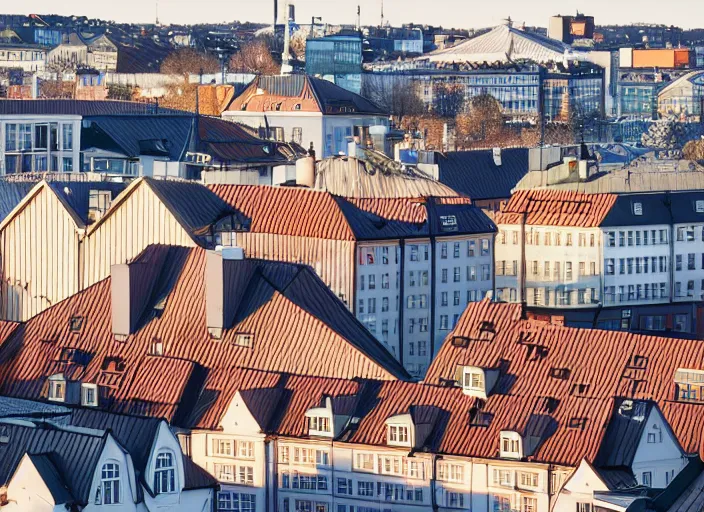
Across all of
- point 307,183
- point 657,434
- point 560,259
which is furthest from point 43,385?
point 560,259

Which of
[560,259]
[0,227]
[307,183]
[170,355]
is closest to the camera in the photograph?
[170,355]

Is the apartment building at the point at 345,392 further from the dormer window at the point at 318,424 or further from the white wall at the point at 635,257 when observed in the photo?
the white wall at the point at 635,257

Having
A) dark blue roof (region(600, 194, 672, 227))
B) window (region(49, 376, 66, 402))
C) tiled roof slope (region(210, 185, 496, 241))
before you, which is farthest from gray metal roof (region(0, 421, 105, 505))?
dark blue roof (region(600, 194, 672, 227))

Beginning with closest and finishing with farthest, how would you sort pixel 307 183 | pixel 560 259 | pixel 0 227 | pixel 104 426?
pixel 104 426 → pixel 0 227 → pixel 307 183 → pixel 560 259

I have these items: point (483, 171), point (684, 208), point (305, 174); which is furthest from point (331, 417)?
point (483, 171)

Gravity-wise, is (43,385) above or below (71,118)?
below

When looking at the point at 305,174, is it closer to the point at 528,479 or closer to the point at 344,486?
the point at 344,486

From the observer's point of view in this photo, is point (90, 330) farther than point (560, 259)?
No

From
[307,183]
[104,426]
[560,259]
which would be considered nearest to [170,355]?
[104,426]

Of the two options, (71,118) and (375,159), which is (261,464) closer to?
(375,159)
